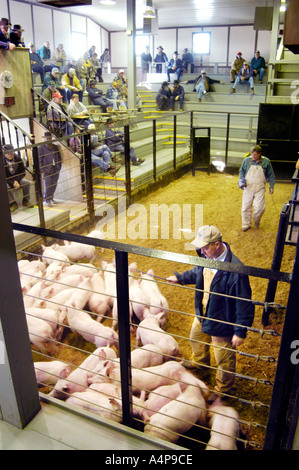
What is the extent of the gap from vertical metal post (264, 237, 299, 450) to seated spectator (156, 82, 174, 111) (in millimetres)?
14135

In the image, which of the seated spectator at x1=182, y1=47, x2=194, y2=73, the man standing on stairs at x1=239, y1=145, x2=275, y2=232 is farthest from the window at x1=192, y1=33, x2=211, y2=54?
the man standing on stairs at x1=239, y1=145, x2=275, y2=232

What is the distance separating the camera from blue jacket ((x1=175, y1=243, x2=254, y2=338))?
2.93 meters

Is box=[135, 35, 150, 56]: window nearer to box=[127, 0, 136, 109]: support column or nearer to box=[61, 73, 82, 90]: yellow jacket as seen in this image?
box=[127, 0, 136, 109]: support column

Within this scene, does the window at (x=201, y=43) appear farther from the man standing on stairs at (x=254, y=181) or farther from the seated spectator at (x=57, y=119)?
the man standing on stairs at (x=254, y=181)

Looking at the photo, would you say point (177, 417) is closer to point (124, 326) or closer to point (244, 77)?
point (124, 326)

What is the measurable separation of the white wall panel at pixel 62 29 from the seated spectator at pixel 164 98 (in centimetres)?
751

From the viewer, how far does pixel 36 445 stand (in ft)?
6.40

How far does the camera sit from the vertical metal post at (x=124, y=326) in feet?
6.15

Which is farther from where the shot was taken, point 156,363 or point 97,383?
point 156,363

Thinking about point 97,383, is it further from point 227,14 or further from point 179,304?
point 227,14
